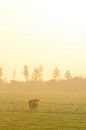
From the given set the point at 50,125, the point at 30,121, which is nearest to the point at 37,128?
the point at 50,125

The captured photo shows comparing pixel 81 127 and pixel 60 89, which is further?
pixel 60 89

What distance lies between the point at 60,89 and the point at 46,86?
9.90 metres

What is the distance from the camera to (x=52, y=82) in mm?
183250

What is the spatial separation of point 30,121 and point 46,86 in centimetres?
14426

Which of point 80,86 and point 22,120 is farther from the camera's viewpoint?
point 80,86

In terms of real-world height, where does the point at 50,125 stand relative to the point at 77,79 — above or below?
Result: below

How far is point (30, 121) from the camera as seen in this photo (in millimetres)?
36844

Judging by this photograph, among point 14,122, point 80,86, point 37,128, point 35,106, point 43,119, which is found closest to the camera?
point 37,128

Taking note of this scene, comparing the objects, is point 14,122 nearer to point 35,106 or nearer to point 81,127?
point 81,127

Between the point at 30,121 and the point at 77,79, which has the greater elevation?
the point at 77,79

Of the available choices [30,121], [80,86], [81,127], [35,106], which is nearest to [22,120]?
[30,121]

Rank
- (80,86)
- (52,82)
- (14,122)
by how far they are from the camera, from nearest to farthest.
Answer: (14,122), (80,86), (52,82)

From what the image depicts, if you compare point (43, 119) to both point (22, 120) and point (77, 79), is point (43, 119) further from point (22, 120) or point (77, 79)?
point (77, 79)

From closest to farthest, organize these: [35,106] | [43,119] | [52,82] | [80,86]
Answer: [43,119], [35,106], [80,86], [52,82]
